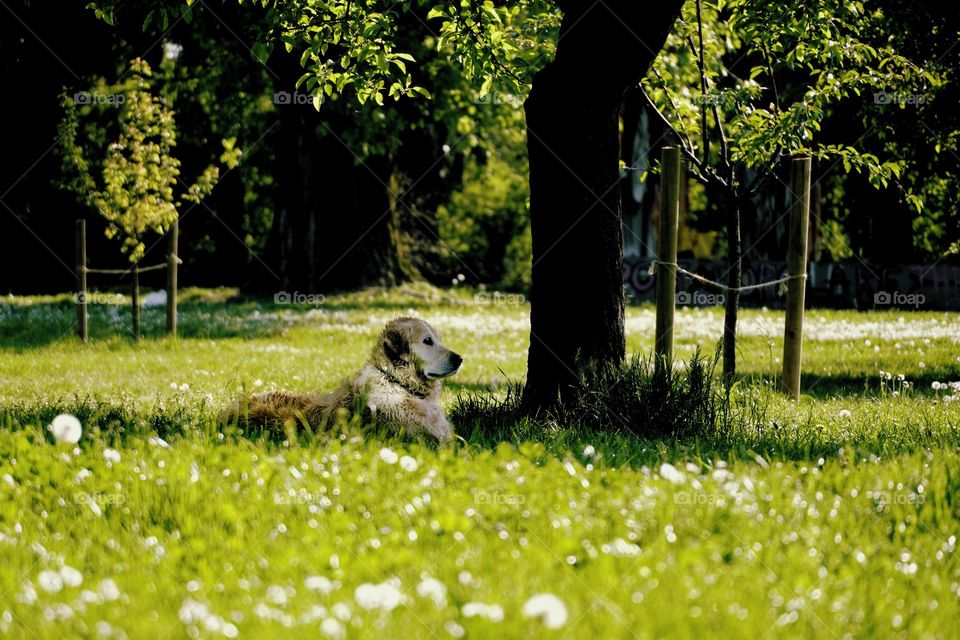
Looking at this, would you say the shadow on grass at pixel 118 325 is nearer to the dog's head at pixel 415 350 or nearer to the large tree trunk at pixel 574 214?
the large tree trunk at pixel 574 214

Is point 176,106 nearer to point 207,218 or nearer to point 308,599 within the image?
point 207,218

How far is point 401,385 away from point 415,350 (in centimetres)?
28

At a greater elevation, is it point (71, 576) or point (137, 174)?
point (137, 174)

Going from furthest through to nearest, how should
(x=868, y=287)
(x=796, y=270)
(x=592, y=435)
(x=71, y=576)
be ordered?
(x=868, y=287)
(x=796, y=270)
(x=592, y=435)
(x=71, y=576)

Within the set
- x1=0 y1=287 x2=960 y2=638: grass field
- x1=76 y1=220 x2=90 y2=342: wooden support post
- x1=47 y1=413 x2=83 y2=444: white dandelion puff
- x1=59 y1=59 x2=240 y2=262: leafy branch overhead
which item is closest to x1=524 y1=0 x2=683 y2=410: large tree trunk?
x1=0 y1=287 x2=960 y2=638: grass field

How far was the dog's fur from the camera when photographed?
22.0ft

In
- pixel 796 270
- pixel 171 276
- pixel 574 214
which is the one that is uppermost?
pixel 574 214

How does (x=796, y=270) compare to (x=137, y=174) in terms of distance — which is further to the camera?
(x=137, y=174)

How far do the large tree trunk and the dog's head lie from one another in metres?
1.51

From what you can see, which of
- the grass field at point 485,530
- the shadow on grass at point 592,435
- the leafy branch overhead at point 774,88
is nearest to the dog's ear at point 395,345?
the shadow on grass at point 592,435

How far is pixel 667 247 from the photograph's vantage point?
8961 millimetres

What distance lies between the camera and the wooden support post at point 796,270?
996cm

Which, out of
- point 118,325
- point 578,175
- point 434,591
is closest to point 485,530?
point 434,591

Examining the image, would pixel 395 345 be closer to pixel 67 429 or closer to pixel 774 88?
pixel 67 429
